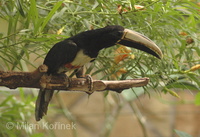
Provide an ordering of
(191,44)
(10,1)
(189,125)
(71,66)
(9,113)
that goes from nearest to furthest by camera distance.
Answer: (10,1) → (71,66) → (191,44) → (9,113) → (189,125)

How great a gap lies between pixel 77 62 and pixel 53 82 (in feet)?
0.45

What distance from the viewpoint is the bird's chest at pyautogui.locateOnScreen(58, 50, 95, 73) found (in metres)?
1.12

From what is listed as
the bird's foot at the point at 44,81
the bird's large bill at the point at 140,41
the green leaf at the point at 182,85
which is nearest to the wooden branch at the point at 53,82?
the bird's foot at the point at 44,81

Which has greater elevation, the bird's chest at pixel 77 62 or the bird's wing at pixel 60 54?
the bird's wing at pixel 60 54

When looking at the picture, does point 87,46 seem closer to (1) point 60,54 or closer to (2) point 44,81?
(1) point 60,54

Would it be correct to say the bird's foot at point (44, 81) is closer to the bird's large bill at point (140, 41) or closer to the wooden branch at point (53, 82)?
the wooden branch at point (53, 82)

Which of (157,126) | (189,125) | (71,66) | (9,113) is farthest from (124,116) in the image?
(71,66)

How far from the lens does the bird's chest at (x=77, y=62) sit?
112 cm

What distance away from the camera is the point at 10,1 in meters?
1.04

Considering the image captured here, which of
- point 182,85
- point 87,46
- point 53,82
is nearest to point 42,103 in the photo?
point 53,82

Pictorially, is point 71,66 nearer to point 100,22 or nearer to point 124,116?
point 100,22

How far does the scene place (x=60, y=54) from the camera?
106cm

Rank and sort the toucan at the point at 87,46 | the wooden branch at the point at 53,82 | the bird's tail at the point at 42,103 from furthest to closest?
the bird's tail at the point at 42,103, the toucan at the point at 87,46, the wooden branch at the point at 53,82

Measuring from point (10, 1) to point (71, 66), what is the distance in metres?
0.30
